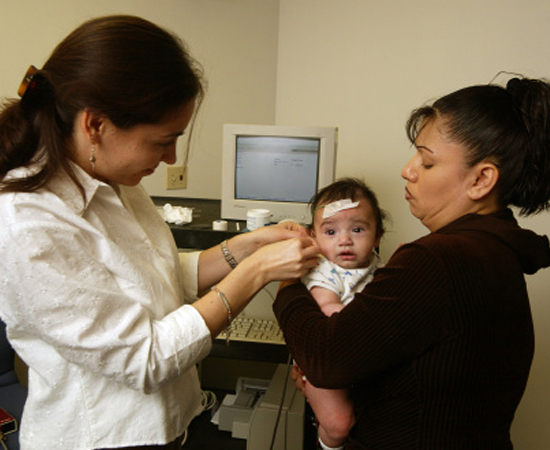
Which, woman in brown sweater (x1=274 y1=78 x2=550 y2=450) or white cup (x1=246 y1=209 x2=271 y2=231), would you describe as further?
white cup (x1=246 y1=209 x2=271 y2=231)

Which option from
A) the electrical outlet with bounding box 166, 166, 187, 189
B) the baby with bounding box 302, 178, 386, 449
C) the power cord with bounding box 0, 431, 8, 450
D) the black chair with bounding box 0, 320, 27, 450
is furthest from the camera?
the electrical outlet with bounding box 166, 166, 187, 189

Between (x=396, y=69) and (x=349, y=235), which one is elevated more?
(x=396, y=69)

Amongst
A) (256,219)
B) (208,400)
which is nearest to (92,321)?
(256,219)

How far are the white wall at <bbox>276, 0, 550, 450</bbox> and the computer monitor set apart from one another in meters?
0.40

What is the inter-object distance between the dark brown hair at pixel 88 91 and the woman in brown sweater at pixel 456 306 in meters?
0.54

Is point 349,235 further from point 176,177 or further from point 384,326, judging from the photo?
point 176,177

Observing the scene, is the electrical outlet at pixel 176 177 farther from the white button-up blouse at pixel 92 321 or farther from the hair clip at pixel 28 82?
the hair clip at pixel 28 82

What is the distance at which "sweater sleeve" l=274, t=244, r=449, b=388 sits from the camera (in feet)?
2.48

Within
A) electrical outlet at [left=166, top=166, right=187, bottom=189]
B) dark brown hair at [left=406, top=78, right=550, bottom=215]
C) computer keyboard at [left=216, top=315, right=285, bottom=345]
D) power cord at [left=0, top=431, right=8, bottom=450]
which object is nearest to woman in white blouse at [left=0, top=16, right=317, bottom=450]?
dark brown hair at [left=406, top=78, right=550, bottom=215]

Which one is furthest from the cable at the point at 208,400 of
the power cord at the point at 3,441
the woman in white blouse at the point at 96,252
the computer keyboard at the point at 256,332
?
the woman in white blouse at the point at 96,252

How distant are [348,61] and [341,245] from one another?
131cm

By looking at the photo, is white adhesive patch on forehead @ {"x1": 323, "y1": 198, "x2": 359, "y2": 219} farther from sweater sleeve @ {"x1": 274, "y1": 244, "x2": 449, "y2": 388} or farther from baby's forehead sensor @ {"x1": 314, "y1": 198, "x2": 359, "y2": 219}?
sweater sleeve @ {"x1": 274, "y1": 244, "x2": 449, "y2": 388}

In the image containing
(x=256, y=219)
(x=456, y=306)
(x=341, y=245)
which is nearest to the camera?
(x=456, y=306)

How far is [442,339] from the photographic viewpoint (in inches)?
30.2
